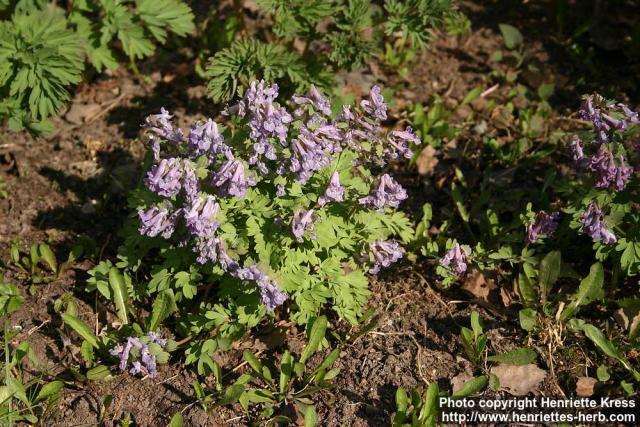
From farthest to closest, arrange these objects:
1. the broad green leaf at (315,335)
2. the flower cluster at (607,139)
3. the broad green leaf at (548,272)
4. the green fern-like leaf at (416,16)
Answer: the green fern-like leaf at (416,16) → the broad green leaf at (548,272) → the broad green leaf at (315,335) → the flower cluster at (607,139)

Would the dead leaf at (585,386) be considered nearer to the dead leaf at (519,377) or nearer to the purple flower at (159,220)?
the dead leaf at (519,377)

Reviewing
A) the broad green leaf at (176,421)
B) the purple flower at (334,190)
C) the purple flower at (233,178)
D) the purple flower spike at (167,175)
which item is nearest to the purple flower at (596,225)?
the purple flower at (334,190)

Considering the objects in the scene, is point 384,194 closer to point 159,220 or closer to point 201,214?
point 201,214

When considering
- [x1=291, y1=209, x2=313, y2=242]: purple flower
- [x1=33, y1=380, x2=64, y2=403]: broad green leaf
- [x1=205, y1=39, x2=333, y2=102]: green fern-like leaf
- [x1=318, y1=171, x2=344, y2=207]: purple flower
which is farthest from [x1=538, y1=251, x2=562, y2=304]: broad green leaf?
[x1=33, y1=380, x2=64, y2=403]: broad green leaf

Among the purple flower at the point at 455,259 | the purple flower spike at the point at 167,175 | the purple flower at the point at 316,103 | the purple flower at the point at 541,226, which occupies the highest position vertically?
the purple flower at the point at 316,103

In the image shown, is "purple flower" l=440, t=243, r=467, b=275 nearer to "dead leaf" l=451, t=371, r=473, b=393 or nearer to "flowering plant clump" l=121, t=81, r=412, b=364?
"flowering plant clump" l=121, t=81, r=412, b=364

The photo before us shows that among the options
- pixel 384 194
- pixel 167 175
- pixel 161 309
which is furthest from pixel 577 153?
pixel 161 309

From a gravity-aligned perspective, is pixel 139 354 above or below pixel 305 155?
below
